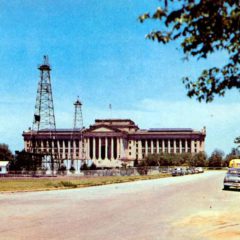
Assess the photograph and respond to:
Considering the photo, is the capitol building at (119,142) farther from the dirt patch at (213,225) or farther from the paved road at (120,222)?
the dirt patch at (213,225)

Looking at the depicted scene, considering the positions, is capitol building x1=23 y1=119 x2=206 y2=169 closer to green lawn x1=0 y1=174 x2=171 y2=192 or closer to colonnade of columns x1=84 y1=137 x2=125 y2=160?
colonnade of columns x1=84 y1=137 x2=125 y2=160

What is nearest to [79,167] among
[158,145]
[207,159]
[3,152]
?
[3,152]

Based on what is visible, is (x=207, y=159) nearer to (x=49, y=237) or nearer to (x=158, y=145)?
(x=158, y=145)

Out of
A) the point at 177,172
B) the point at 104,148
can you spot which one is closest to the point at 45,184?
the point at 177,172

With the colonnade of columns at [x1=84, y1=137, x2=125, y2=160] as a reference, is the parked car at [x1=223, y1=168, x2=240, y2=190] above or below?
below

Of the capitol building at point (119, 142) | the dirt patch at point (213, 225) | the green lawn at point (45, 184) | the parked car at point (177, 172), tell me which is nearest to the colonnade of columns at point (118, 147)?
the capitol building at point (119, 142)

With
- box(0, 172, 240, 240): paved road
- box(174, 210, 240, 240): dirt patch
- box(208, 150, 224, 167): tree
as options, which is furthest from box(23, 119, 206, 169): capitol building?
box(174, 210, 240, 240): dirt patch

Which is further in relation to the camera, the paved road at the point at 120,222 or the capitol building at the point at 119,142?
the capitol building at the point at 119,142

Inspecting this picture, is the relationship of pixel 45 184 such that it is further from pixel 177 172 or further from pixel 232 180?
pixel 177 172
